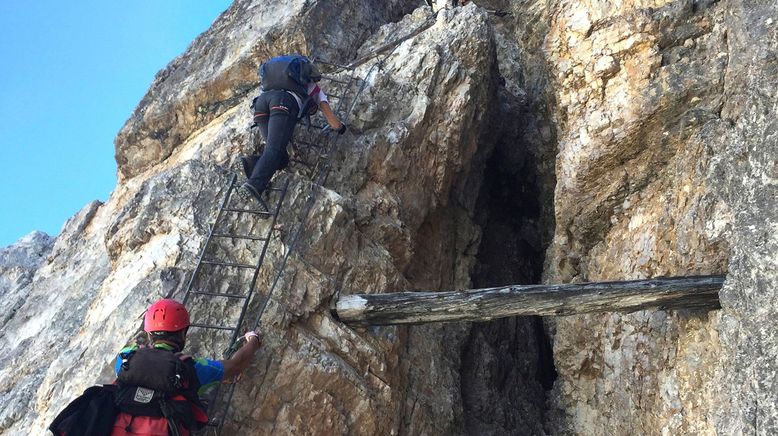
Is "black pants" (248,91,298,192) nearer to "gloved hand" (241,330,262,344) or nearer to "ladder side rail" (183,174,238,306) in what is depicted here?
"ladder side rail" (183,174,238,306)

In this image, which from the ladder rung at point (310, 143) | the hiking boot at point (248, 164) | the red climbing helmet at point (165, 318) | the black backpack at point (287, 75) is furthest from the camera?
the ladder rung at point (310, 143)

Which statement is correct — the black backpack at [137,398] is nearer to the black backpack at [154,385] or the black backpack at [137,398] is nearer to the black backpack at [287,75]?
the black backpack at [154,385]

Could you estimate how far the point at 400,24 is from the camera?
13289 mm

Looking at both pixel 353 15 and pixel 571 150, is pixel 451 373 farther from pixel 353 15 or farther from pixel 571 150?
pixel 353 15

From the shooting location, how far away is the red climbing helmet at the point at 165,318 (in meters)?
5.80

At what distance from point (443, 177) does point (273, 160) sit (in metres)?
3.49

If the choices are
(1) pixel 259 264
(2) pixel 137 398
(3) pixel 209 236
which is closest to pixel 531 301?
(1) pixel 259 264

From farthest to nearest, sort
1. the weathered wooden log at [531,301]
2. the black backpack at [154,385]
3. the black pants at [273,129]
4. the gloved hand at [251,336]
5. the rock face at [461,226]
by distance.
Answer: the black pants at [273,129], the weathered wooden log at [531,301], the rock face at [461,226], the gloved hand at [251,336], the black backpack at [154,385]

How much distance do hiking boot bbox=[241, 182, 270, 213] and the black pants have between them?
0.07 m

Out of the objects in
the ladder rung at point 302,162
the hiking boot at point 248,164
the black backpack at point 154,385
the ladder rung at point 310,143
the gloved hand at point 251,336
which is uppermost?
the ladder rung at point 310,143

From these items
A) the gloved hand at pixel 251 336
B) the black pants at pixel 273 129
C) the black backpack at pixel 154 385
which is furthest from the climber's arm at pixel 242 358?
the black pants at pixel 273 129

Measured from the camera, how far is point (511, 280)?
13.6 metres

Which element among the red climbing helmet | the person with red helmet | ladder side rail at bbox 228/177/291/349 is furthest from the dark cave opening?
the red climbing helmet

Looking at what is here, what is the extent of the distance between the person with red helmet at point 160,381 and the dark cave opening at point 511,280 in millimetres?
5861
